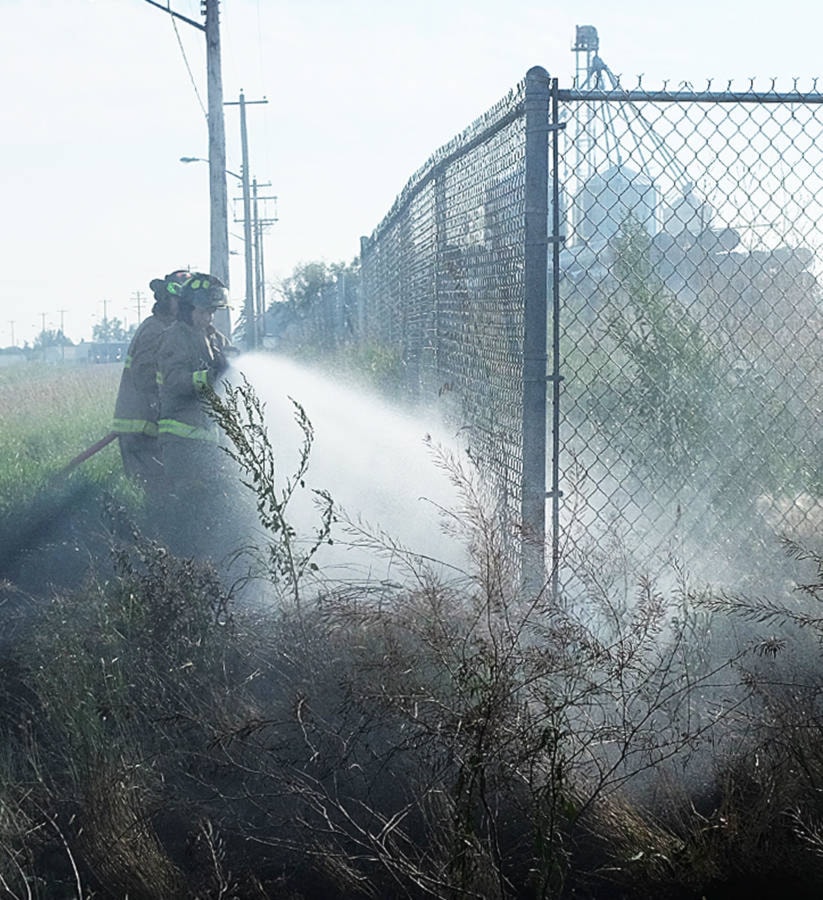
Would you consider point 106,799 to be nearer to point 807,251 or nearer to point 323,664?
point 323,664

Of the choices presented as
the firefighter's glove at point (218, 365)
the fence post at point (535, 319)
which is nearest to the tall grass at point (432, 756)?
the fence post at point (535, 319)

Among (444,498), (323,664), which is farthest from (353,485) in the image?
(323,664)

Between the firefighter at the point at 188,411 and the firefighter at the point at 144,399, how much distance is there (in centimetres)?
41

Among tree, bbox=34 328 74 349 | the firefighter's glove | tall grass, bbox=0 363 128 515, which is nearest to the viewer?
the firefighter's glove

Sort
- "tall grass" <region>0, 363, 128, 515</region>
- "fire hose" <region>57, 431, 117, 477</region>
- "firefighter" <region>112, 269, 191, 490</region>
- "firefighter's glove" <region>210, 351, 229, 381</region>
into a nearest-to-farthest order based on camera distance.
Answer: "firefighter's glove" <region>210, 351, 229, 381</region>
"firefighter" <region>112, 269, 191, 490</region>
"fire hose" <region>57, 431, 117, 477</region>
"tall grass" <region>0, 363, 128, 515</region>

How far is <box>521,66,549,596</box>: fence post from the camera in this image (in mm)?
4141

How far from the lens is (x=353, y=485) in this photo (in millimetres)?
6918

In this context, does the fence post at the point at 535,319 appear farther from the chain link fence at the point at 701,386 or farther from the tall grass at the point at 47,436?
the tall grass at the point at 47,436

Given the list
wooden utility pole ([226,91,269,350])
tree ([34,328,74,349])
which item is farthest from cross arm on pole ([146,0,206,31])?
tree ([34,328,74,349])

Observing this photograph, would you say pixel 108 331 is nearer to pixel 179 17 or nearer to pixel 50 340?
pixel 50 340

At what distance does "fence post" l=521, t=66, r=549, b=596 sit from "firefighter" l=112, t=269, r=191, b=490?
4.75 metres

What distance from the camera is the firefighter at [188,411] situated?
7816 mm

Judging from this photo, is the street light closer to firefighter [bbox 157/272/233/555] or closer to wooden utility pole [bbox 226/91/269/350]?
wooden utility pole [bbox 226/91/269/350]

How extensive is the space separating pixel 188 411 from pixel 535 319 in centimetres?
417
